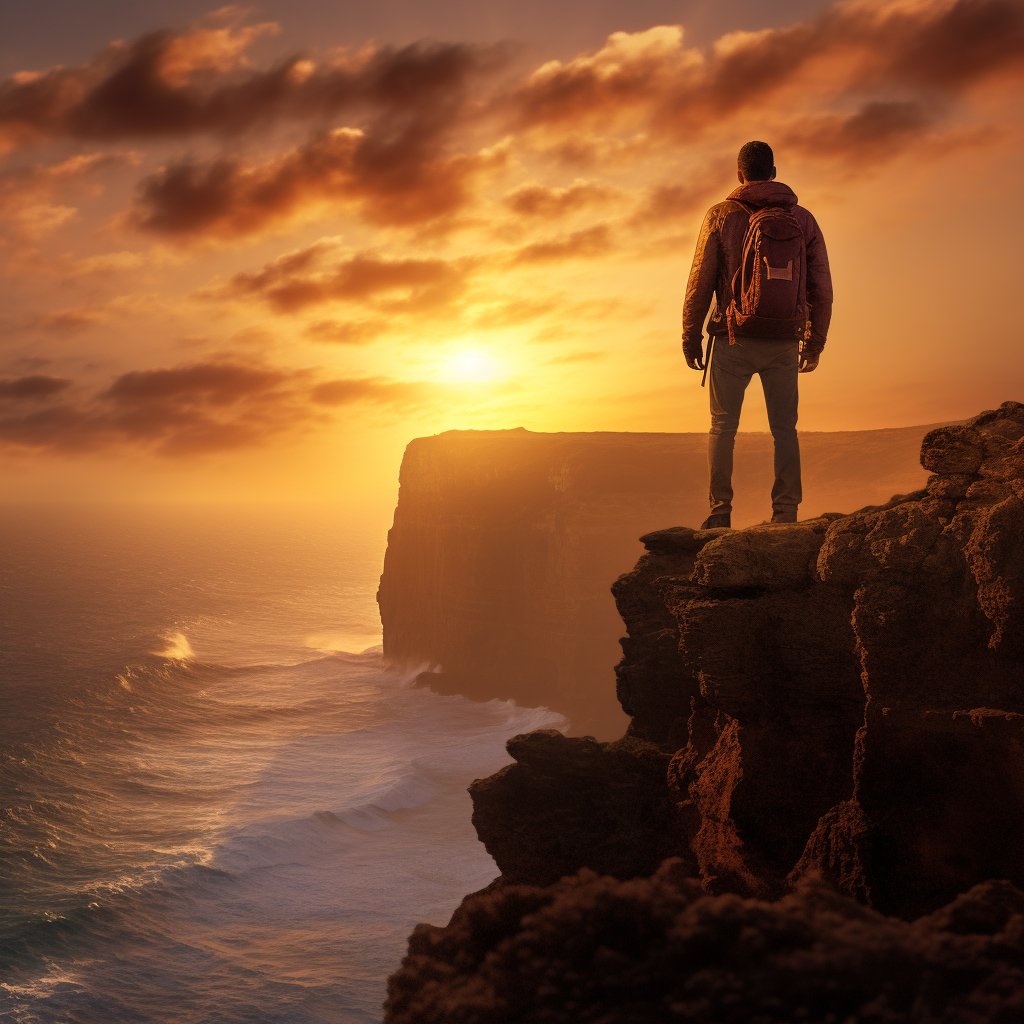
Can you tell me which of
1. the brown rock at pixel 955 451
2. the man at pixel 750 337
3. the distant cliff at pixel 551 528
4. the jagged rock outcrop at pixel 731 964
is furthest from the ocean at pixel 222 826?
the jagged rock outcrop at pixel 731 964

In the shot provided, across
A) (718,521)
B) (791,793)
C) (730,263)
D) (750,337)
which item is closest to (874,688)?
(791,793)

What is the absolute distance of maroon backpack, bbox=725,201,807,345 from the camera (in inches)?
332

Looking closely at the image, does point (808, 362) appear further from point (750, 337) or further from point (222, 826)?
point (222, 826)

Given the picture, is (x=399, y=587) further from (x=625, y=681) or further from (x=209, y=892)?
(x=625, y=681)

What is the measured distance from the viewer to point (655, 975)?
3.56 meters

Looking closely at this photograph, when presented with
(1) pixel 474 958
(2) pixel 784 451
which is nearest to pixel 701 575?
(2) pixel 784 451

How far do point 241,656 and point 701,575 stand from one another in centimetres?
7703

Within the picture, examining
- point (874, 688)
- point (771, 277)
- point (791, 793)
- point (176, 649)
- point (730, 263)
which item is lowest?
point (176, 649)

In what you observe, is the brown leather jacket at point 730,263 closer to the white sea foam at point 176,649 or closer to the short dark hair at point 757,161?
the short dark hair at point 757,161

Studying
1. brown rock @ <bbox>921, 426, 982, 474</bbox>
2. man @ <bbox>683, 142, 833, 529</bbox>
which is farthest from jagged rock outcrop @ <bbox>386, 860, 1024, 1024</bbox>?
man @ <bbox>683, 142, 833, 529</bbox>

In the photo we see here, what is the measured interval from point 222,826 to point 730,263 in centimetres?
3079

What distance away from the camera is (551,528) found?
184ft

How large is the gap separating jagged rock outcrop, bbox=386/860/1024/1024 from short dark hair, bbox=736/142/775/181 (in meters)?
6.82

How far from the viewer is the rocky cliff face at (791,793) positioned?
349 centimetres
